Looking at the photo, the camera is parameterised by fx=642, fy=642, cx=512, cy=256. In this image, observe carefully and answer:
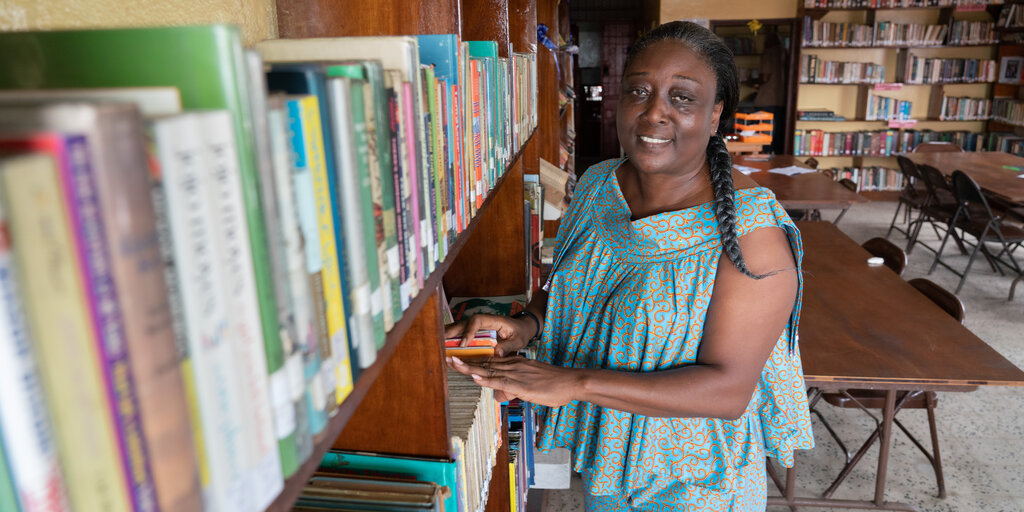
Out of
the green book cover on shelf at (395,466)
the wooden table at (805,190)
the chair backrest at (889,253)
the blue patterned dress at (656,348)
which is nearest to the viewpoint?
the green book cover on shelf at (395,466)

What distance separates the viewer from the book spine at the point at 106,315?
27 centimetres

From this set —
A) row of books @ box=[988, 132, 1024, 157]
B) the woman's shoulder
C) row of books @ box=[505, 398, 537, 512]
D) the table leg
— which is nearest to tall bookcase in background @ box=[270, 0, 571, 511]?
the woman's shoulder

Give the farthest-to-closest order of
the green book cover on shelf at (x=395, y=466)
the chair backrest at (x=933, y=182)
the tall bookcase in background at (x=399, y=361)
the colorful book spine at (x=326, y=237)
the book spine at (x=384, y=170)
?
1. the chair backrest at (x=933, y=182)
2. the green book cover on shelf at (x=395, y=466)
3. the tall bookcase in background at (x=399, y=361)
4. the book spine at (x=384, y=170)
5. the colorful book spine at (x=326, y=237)

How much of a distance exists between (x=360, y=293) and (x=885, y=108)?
8767 mm

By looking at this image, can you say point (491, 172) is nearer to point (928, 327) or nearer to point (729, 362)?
point (729, 362)

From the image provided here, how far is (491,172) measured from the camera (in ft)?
4.13

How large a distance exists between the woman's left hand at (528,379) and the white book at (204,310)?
29.8 inches

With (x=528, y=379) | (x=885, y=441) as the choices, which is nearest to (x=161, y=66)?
(x=528, y=379)

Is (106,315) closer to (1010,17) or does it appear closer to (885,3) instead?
(885,3)

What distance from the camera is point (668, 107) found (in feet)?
4.02

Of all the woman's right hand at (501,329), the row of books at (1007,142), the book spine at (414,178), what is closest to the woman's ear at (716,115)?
the woman's right hand at (501,329)

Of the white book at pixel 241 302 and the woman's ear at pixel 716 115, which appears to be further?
the woman's ear at pixel 716 115

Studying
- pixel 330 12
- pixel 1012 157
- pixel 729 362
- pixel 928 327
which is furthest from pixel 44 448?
pixel 1012 157

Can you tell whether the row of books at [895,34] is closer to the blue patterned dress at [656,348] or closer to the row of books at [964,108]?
the row of books at [964,108]
